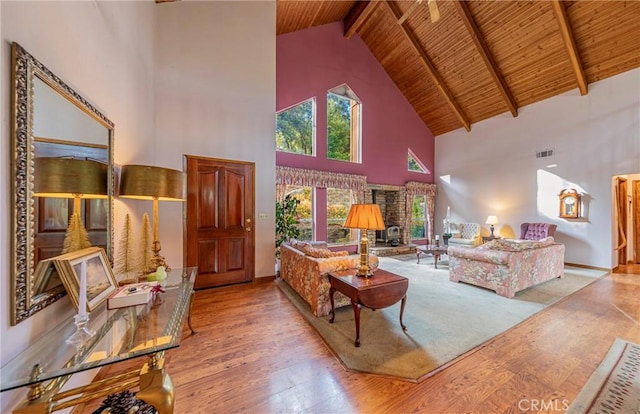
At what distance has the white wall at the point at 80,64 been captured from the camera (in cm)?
99

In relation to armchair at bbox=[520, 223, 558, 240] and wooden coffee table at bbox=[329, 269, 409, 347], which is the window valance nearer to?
wooden coffee table at bbox=[329, 269, 409, 347]

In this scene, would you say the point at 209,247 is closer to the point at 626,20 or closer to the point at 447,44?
the point at 447,44

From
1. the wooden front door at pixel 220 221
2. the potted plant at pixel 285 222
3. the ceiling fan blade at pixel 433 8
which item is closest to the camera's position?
the ceiling fan blade at pixel 433 8

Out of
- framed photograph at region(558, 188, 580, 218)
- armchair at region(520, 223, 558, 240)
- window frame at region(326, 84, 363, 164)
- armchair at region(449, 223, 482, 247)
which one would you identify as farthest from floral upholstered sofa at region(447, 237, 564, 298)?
window frame at region(326, 84, 363, 164)

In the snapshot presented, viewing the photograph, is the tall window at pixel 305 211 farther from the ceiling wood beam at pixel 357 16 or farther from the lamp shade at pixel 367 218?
the ceiling wood beam at pixel 357 16

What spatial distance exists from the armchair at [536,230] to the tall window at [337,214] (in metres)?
4.14

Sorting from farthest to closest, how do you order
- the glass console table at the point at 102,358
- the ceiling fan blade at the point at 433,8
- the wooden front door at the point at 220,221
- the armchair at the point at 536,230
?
the armchair at the point at 536,230
the wooden front door at the point at 220,221
the ceiling fan blade at the point at 433,8
the glass console table at the point at 102,358

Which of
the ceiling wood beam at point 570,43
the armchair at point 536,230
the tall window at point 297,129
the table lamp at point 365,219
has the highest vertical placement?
the ceiling wood beam at point 570,43

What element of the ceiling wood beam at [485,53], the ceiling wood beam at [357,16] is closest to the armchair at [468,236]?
the ceiling wood beam at [485,53]

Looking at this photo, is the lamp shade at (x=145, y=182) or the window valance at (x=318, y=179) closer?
the lamp shade at (x=145, y=182)

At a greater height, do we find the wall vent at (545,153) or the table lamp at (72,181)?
the wall vent at (545,153)

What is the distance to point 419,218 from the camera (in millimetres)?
8070

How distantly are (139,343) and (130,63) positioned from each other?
2.68 metres

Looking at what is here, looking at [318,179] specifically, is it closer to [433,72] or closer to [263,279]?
[263,279]
